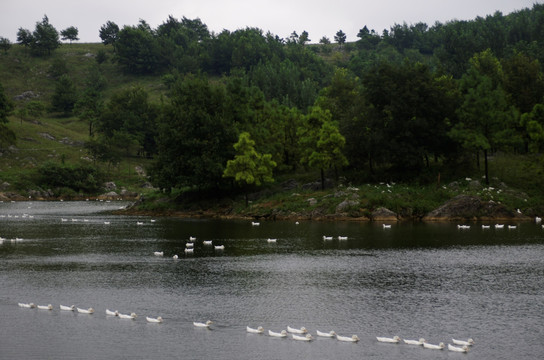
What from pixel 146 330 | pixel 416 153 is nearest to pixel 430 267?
pixel 146 330

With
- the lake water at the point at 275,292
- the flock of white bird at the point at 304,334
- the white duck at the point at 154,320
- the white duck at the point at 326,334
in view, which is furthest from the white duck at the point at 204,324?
the white duck at the point at 326,334

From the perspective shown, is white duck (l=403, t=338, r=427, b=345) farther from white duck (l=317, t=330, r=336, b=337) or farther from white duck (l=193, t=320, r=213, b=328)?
white duck (l=193, t=320, r=213, b=328)

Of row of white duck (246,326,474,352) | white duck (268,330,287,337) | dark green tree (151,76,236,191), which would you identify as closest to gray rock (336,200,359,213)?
dark green tree (151,76,236,191)

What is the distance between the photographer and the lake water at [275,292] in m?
41.4

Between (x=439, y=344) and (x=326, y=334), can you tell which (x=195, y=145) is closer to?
(x=326, y=334)

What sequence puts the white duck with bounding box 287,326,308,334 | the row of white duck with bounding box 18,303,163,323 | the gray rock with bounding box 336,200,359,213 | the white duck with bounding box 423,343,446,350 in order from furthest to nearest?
the gray rock with bounding box 336,200,359,213 → the row of white duck with bounding box 18,303,163,323 → the white duck with bounding box 287,326,308,334 → the white duck with bounding box 423,343,446,350

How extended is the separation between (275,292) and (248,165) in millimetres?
72592

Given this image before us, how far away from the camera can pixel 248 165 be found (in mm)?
128375

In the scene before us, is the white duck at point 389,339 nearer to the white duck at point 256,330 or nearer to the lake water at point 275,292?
the lake water at point 275,292

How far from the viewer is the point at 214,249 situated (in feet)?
274

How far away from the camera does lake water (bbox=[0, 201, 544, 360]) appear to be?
41.4m

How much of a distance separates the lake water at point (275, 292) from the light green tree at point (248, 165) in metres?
28.8

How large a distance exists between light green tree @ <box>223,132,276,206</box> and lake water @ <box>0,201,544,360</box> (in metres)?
28.8

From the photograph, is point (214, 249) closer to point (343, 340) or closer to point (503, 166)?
point (343, 340)
